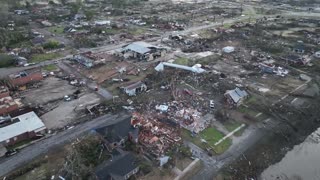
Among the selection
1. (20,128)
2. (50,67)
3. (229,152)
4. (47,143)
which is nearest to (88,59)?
(50,67)

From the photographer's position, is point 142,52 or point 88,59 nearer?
point 88,59

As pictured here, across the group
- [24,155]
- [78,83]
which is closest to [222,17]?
[78,83]

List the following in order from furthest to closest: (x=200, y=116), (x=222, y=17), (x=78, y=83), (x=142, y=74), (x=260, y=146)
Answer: (x=222, y=17) < (x=142, y=74) < (x=78, y=83) < (x=200, y=116) < (x=260, y=146)

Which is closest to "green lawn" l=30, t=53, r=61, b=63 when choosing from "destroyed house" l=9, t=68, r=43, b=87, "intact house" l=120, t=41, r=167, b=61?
"destroyed house" l=9, t=68, r=43, b=87

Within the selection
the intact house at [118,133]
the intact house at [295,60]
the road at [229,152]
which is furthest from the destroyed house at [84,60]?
the intact house at [295,60]

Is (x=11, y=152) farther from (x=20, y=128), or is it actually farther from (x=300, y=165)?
(x=300, y=165)

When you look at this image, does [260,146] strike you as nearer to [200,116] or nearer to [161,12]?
[200,116]

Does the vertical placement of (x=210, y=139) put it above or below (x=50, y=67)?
below
